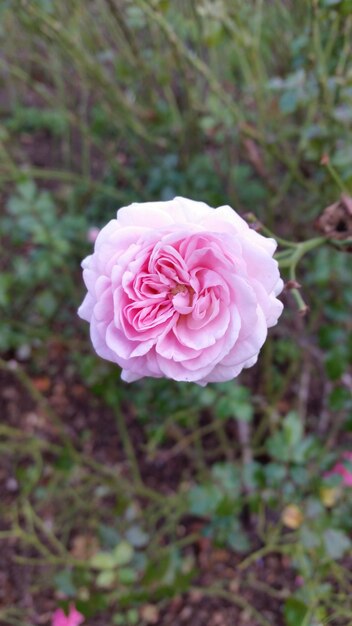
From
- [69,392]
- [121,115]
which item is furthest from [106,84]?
[69,392]

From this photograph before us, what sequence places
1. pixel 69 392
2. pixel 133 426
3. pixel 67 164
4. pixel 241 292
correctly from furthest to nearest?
1. pixel 67 164
2. pixel 69 392
3. pixel 133 426
4. pixel 241 292

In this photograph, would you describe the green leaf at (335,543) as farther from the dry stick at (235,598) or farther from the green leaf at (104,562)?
the green leaf at (104,562)

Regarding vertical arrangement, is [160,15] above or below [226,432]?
above

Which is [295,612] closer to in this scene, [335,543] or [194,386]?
[335,543]

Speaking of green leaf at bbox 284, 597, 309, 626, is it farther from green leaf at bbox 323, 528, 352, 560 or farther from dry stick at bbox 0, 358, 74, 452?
dry stick at bbox 0, 358, 74, 452

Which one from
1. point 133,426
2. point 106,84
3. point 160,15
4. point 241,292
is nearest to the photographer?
point 241,292

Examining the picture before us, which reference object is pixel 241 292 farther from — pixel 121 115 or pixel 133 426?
pixel 133 426

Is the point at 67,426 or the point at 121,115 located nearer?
the point at 121,115

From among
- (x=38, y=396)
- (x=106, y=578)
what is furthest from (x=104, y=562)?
(x=38, y=396)
